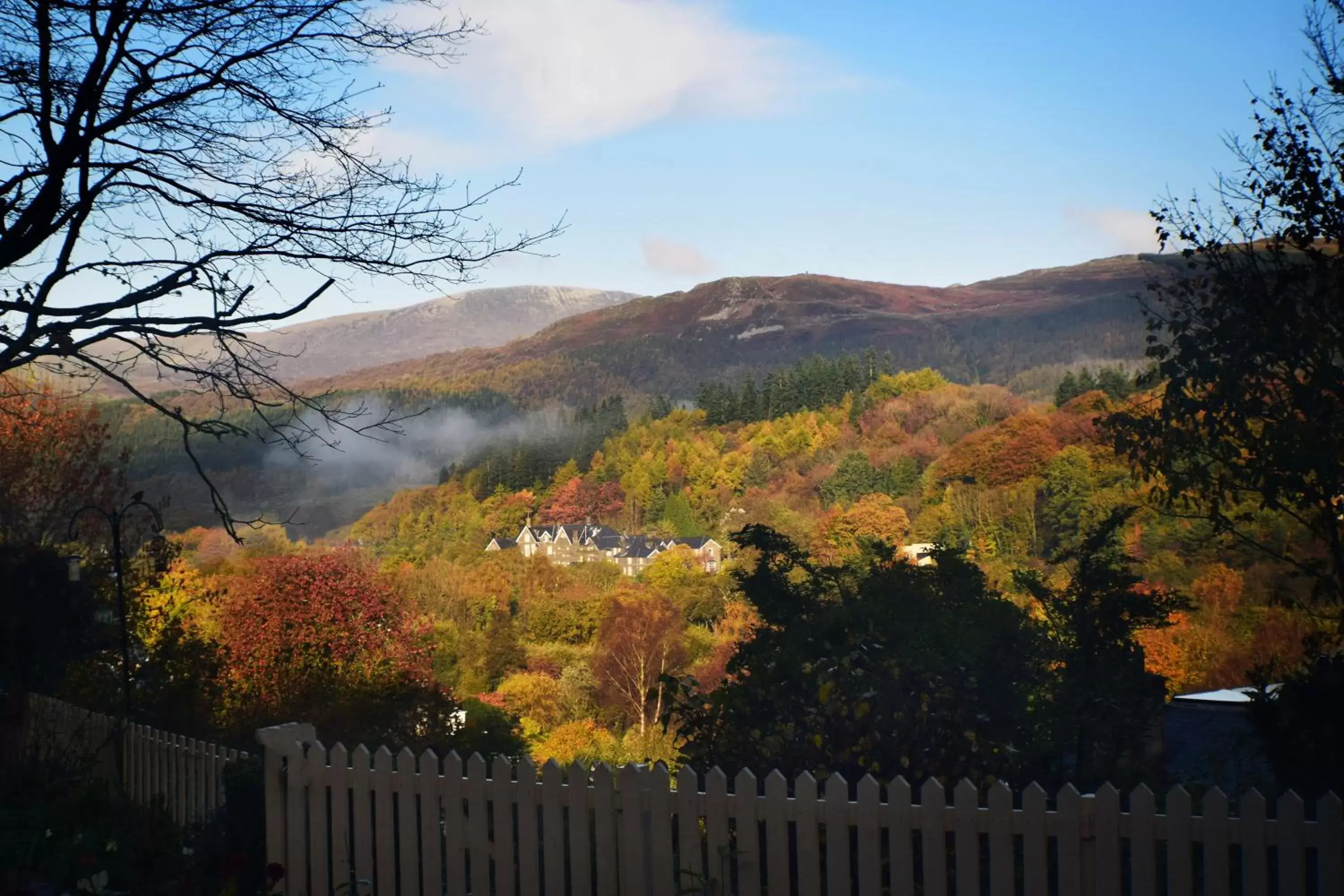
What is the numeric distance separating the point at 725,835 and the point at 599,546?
57.8 meters

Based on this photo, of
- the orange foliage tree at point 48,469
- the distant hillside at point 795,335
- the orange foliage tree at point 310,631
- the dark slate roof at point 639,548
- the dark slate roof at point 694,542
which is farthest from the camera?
the distant hillside at point 795,335

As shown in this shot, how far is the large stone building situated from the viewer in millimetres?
56219

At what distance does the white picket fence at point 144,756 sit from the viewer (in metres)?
5.32

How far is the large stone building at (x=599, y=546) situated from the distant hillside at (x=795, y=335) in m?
35.3

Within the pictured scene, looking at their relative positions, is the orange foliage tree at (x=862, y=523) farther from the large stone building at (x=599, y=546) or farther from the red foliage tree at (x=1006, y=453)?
the large stone building at (x=599, y=546)

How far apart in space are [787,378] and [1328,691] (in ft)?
251

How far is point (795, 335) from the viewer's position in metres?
118

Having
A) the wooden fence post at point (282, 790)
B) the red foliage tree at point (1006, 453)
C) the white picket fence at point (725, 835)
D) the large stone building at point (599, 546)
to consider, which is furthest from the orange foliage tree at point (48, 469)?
the red foliage tree at point (1006, 453)

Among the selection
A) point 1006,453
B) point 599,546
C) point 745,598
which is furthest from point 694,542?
point 745,598

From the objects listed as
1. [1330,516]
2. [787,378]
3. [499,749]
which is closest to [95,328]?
[1330,516]

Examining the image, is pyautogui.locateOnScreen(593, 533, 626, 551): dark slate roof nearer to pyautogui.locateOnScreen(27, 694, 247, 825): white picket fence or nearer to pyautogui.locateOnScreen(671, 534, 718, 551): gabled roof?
pyautogui.locateOnScreen(671, 534, 718, 551): gabled roof

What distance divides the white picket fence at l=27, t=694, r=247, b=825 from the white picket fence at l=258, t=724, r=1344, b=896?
0.95m

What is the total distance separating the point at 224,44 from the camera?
4.49m

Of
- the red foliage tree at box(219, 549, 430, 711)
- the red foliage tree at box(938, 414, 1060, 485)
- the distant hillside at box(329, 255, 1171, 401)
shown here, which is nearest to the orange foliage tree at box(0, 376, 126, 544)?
the red foliage tree at box(219, 549, 430, 711)
